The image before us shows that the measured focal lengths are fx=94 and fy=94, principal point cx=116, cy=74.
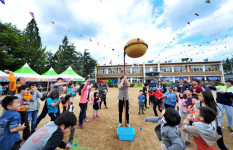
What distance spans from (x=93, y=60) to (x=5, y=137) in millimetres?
33000

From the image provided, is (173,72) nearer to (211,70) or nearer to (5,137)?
(211,70)

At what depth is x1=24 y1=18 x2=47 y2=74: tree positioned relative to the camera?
21461 millimetres

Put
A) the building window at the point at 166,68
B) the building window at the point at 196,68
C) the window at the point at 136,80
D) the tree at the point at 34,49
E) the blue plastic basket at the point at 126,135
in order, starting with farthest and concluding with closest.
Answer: the window at the point at 136,80, the building window at the point at 166,68, the building window at the point at 196,68, the tree at the point at 34,49, the blue plastic basket at the point at 126,135

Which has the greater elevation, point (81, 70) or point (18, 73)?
point (81, 70)

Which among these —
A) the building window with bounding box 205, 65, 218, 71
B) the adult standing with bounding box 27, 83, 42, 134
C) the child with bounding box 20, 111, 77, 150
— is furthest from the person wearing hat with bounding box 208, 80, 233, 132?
the building window with bounding box 205, 65, 218, 71

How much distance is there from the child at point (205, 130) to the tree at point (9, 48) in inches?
965

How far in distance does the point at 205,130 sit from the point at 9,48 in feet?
91.5

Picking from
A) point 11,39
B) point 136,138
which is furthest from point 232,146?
point 11,39

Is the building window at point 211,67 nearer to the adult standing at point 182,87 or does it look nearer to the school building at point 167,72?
the school building at point 167,72

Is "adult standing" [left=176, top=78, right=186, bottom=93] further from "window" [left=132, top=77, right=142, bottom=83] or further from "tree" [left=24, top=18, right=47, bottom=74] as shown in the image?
"window" [left=132, top=77, right=142, bottom=83]

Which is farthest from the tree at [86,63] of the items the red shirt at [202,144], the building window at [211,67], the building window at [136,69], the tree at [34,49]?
the building window at [211,67]

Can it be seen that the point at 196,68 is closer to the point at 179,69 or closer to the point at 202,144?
the point at 179,69

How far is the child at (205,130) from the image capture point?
1.58 meters

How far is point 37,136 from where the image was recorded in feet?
4.28
